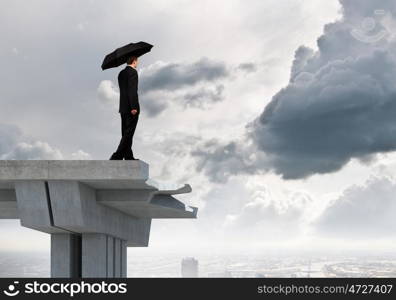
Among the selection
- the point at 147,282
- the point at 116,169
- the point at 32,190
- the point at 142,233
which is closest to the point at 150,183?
the point at 116,169

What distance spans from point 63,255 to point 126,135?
4.91 metres

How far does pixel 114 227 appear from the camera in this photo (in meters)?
21.5

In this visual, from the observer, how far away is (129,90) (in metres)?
18.2

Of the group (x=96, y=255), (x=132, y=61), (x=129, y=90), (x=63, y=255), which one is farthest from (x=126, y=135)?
(x=63, y=255)

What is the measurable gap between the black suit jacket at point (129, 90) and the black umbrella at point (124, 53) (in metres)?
0.31

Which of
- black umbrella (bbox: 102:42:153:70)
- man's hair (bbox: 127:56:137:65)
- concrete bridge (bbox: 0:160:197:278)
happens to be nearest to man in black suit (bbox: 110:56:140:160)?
man's hair (bbox: 127:56:137:65)

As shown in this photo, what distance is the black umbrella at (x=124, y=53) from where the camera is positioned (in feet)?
60.1

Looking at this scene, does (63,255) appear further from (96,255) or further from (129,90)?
(129,90)

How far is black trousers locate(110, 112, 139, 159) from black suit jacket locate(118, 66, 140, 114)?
0.17 m

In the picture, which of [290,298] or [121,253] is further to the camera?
[121,253]

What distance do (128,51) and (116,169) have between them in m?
3.19

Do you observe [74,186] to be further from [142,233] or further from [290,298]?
[142,233]

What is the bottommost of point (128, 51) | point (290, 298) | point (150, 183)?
point (290, 298)

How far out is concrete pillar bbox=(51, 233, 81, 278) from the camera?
20.9 meters
